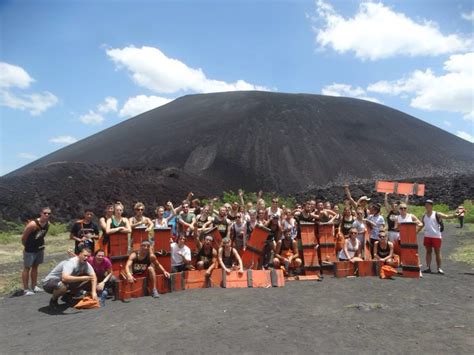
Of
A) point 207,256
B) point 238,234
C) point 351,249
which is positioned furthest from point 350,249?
point 207,256

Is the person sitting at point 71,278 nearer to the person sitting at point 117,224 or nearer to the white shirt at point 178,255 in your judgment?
the person sitting at point 117,224

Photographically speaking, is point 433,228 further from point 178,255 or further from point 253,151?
point 253,151

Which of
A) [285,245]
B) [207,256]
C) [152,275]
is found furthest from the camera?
[285,245]

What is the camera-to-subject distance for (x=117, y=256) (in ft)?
24.8

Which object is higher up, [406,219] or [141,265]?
[406,219]

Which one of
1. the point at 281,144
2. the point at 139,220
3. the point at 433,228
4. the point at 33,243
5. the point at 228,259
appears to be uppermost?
the point at 281,144

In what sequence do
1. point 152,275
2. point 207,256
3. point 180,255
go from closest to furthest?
point 152,275
point 180,255
point 207,256

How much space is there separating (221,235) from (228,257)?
69 centimetres

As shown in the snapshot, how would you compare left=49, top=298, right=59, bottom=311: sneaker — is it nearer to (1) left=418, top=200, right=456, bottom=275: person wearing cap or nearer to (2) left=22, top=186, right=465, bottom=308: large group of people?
(2) left=22, top=186, right=465, bottom=308: large group of people

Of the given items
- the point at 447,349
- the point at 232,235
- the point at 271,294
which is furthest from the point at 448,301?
the point at 232,235

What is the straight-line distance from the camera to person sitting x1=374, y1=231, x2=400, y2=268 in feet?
29.5

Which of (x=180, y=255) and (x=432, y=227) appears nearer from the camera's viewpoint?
(x=180, y=255)

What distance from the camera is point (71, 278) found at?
6660 mm

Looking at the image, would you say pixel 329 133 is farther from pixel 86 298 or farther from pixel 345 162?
pixel 86 298
